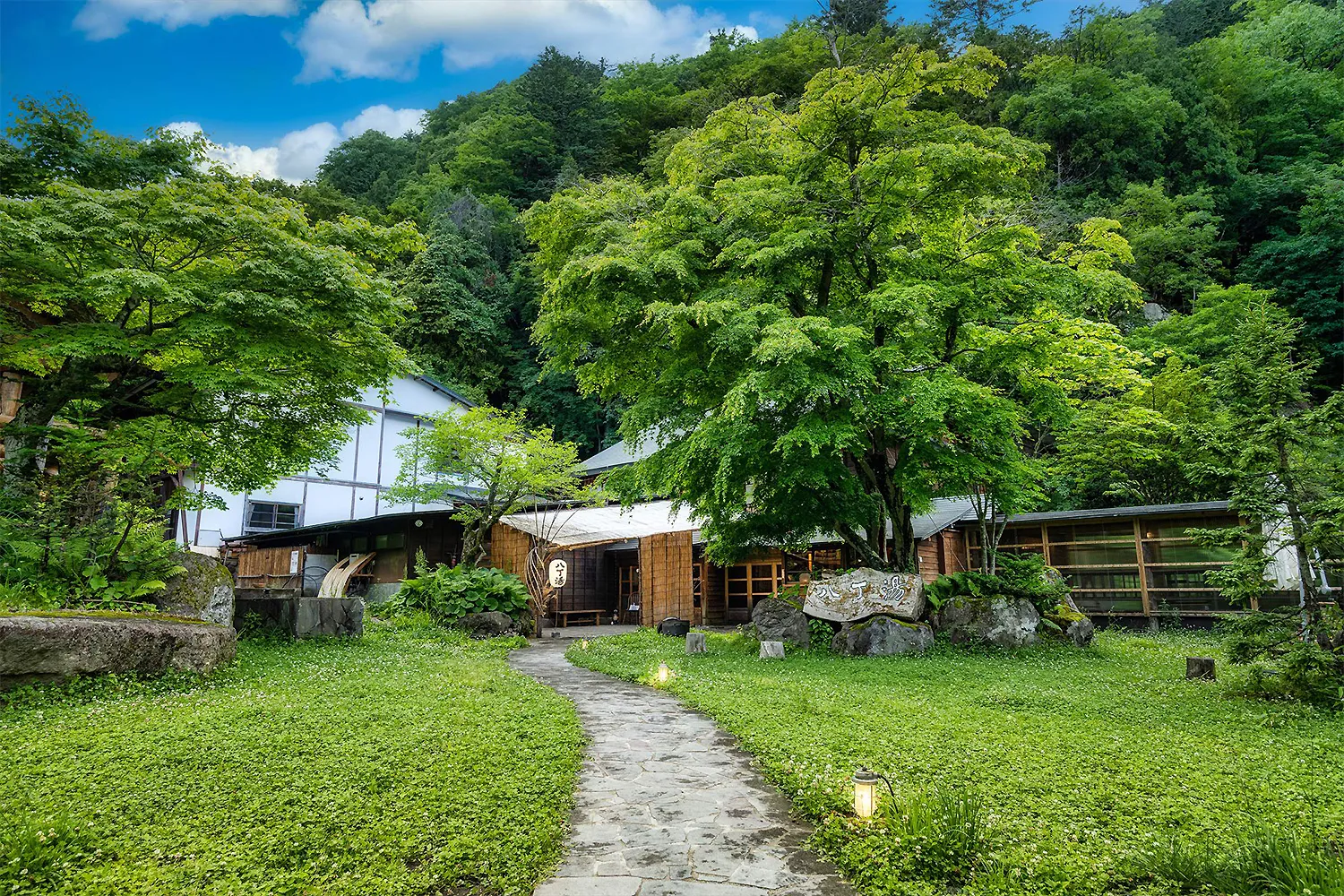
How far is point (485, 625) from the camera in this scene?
50.0 ft

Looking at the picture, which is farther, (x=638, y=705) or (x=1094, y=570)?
(x=1094, y=570)

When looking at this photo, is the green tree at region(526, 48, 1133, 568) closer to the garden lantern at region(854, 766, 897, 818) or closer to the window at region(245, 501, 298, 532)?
the garden lantern at region(854, 766, 897, 818)

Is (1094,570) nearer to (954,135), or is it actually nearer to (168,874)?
(954,135)

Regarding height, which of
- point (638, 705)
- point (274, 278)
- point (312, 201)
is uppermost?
point (312, 201)

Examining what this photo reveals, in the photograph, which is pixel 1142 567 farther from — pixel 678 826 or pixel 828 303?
pixel 678 826

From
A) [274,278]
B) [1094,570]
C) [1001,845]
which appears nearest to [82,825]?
[1001,845]

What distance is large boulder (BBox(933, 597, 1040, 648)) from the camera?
12.2 meters

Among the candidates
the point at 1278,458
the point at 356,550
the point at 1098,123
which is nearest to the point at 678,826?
the point at 1278,458

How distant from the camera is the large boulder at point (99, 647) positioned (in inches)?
245

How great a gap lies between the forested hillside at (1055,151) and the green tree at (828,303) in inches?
378

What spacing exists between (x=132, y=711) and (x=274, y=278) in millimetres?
4827

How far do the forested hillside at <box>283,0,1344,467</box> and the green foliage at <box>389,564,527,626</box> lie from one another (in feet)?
25.2

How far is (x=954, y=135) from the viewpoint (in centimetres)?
1152

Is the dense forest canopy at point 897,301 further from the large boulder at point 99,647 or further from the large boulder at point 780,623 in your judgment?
the large boulder at point 99,647
